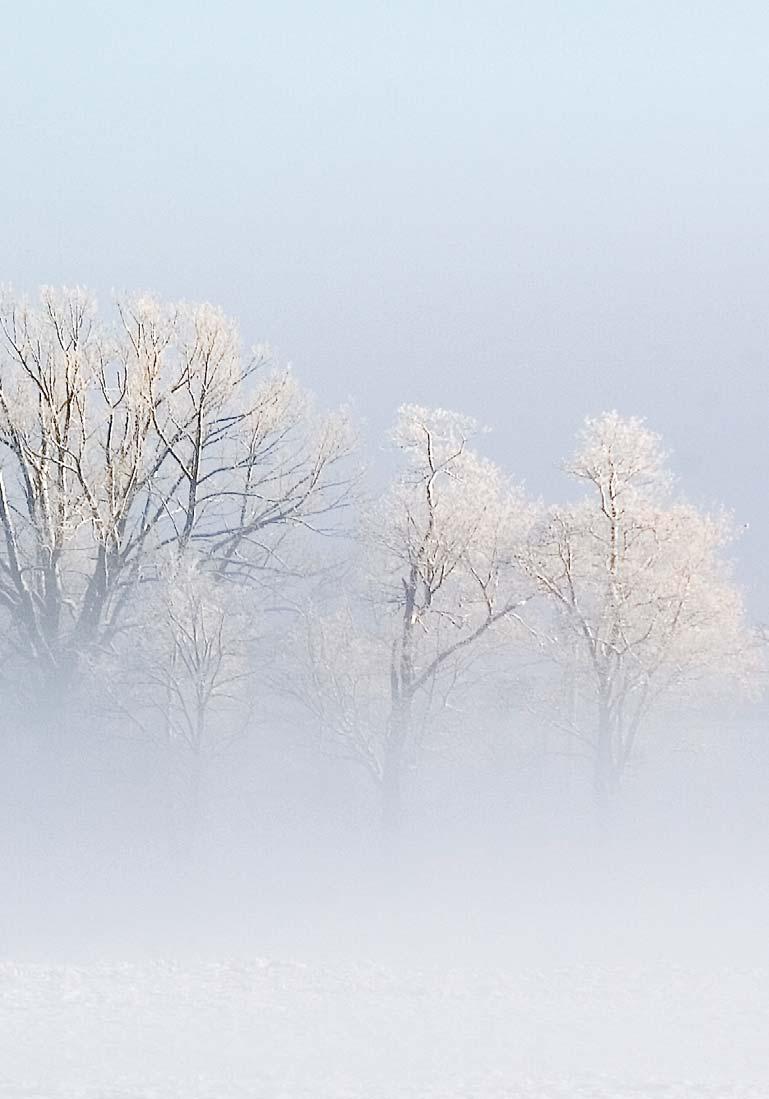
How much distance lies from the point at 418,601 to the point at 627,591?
17.2 feet

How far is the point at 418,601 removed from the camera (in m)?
28.4

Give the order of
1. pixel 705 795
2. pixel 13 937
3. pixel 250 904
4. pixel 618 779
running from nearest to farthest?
pixel 13 937
pixel 250 904
pixel 618 779
pixel 705 795

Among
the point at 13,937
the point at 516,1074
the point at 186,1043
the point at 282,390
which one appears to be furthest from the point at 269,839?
the point at 516,1074

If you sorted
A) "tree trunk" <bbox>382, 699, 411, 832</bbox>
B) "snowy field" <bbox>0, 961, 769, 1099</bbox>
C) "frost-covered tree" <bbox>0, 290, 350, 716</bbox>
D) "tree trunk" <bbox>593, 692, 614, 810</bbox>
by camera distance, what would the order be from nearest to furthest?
"snowy field" <bbox>0, 961, 769, 1099</bbox>
"frost-covered tree" <bbox>0, 290, 350, 716</bbox>
"tree trunk" <bbox>382, 699, 411, 832</bbox>
"tree trunk" <bbox>593, 692, 614, 810</bbox>

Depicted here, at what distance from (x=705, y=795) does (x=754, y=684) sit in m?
3.37

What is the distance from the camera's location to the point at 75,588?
99.8ft

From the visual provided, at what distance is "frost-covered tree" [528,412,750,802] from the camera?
91.0 feet

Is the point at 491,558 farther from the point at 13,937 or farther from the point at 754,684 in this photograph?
the point at 13,937

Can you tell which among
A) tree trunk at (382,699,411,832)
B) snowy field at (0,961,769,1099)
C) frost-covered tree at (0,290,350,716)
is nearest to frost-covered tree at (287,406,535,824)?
tree trunk at (382,699,411,832)

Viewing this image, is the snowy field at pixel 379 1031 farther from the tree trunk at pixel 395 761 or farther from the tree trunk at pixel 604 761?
the tree trunk at pixel 604 761

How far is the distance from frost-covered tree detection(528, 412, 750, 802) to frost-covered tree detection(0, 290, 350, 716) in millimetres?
6565

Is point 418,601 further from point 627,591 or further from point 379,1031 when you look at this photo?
point 379,1031

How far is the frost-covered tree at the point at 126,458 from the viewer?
26750 mm

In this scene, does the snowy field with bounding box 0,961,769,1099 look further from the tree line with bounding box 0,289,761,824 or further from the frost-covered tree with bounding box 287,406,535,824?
the tree line with bounding box 0,289,761,824
